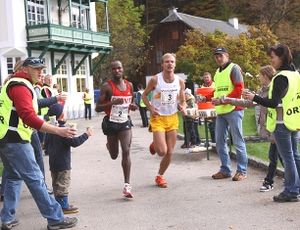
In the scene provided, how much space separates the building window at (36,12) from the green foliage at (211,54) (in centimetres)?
931

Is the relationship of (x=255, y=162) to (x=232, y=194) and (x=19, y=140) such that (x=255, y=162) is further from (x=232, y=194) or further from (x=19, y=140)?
(x=19, y=140)

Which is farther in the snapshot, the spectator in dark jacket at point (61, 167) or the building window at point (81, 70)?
the building window at point (81, 70)

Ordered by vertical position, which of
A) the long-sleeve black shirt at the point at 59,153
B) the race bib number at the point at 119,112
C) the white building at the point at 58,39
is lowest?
the long-sleeve black shirt at the point at 59,153

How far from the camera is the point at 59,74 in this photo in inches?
1339

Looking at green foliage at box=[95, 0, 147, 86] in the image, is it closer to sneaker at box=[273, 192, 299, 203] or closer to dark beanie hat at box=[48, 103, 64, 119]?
dark beanie hat at box=[48, 103, 64, 119]

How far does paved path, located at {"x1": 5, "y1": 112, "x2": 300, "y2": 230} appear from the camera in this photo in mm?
6336

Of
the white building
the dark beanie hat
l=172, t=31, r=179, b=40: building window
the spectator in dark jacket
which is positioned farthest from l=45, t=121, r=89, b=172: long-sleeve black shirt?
l=172, t=31, r=179, b=40: building window

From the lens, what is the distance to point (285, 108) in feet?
22.8

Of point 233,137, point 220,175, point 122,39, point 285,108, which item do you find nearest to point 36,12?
point 122,39

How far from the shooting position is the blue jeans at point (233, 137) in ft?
29.3

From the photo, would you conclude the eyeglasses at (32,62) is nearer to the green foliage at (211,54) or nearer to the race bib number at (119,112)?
the race bib number at (119,112)

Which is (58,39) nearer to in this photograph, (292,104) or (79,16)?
(79,16)

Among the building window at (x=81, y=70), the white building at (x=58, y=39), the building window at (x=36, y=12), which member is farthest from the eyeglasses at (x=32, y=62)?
the building window at (x=81, y=70)

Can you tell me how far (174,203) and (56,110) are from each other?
2.09m
